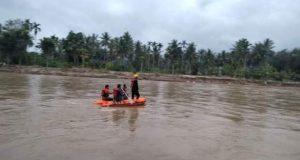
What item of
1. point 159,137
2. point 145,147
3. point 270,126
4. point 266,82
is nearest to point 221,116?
→ point 270,126

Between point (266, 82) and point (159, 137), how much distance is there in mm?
74285

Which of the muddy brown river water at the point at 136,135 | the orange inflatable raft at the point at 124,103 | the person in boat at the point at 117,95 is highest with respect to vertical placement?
the person in boat at the point at 117,95

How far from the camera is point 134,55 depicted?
102 m

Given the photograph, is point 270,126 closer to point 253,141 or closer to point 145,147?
point 253,141

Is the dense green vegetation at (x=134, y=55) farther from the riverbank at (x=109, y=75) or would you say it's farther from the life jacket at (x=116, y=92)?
the life jacket at (x=116, y=92)

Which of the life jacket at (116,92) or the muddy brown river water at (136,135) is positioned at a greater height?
the life jacket at (116,92)

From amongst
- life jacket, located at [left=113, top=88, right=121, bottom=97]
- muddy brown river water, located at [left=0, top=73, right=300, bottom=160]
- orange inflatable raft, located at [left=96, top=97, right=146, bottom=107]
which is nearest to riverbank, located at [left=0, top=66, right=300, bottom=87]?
orange inflatable raft, located at [left=96, top=97, right=146, bottom=107]

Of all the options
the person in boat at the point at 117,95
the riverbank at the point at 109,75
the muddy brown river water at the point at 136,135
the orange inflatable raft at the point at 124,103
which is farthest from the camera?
the riverbank at the point at 109,75

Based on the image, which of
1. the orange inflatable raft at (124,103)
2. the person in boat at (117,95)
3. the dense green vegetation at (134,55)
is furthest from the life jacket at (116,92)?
the dense green vegetation at (134,55)

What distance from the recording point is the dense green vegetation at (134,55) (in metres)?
78.9

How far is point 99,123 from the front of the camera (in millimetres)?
13742

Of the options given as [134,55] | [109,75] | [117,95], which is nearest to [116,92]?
[117,95]

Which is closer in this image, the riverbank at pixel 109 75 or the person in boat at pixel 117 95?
the person in boat at pixel 117 95

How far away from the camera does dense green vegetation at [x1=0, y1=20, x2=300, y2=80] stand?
7894cm
